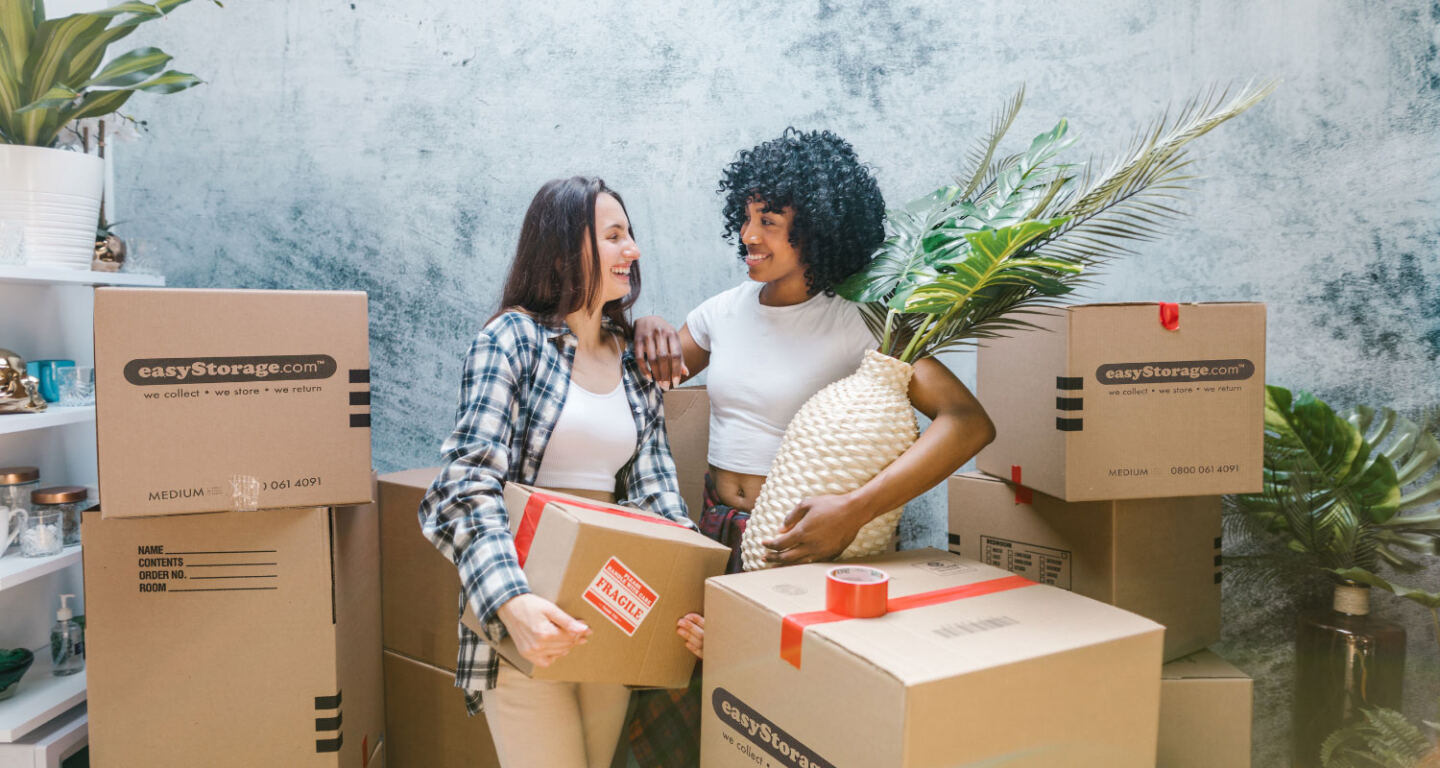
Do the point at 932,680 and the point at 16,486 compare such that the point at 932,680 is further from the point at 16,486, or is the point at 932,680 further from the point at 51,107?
the point at 51,107

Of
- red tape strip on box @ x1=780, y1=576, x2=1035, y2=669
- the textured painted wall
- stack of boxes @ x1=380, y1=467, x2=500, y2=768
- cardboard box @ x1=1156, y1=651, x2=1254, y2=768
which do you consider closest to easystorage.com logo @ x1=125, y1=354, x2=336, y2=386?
stack of boxes @ x1=380, y1=467, x2=500, y2=768

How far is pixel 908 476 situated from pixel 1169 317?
586 mm

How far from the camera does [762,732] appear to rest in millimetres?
1086

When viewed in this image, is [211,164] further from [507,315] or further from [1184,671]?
[1184,671]

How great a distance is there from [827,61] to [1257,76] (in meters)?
1.13

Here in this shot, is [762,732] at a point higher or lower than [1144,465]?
lower

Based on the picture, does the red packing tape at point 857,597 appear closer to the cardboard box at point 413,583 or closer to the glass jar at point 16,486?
the cardboard box at point 413,583

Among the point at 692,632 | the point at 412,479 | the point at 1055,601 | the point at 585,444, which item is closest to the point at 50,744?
the point at 412,479

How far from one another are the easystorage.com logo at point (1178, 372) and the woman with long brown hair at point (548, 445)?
842 millimetres

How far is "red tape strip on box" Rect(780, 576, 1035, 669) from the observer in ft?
3.32

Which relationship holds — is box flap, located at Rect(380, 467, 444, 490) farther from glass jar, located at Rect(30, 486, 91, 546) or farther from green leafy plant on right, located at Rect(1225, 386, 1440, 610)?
green leafy plant on right, located at Rect(1225, 386, 1440, 610)

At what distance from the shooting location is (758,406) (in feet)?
5.69

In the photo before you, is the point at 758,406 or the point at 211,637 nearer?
the point at 211,637

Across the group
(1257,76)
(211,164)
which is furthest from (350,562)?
(1257,76)
